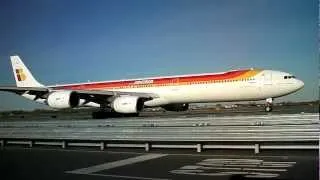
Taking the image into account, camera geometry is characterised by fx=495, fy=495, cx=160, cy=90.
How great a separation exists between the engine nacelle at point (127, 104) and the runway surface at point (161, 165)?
10.5 meters

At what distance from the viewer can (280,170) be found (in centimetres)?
750

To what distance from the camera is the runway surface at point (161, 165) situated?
7.38 metres

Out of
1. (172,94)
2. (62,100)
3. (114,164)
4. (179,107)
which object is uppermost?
(172,94)

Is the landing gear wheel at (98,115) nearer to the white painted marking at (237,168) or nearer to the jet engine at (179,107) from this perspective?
the jet engine at (179,107)

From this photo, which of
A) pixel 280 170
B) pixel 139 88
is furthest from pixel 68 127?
pixel 139 88

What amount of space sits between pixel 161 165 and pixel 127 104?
13201 millimetres

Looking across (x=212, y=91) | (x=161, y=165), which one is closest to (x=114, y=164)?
(x=161, y=165)

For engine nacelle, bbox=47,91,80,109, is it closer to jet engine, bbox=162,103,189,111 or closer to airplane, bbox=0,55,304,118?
airplane, bbox=0,55,304,118

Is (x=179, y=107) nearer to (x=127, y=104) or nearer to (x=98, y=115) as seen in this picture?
(x=127, y=104)

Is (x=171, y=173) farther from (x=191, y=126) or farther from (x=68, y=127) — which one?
(x=68, y=127)

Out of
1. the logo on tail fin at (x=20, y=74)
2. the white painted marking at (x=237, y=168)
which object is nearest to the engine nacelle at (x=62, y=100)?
the logo on tail fin at (x=20, y=74)

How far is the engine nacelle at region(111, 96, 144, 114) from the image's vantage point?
21.7 metres

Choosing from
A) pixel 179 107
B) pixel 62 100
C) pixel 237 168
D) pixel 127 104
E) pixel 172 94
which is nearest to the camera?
pixel 237 168

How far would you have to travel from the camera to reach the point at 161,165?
8742 mm
